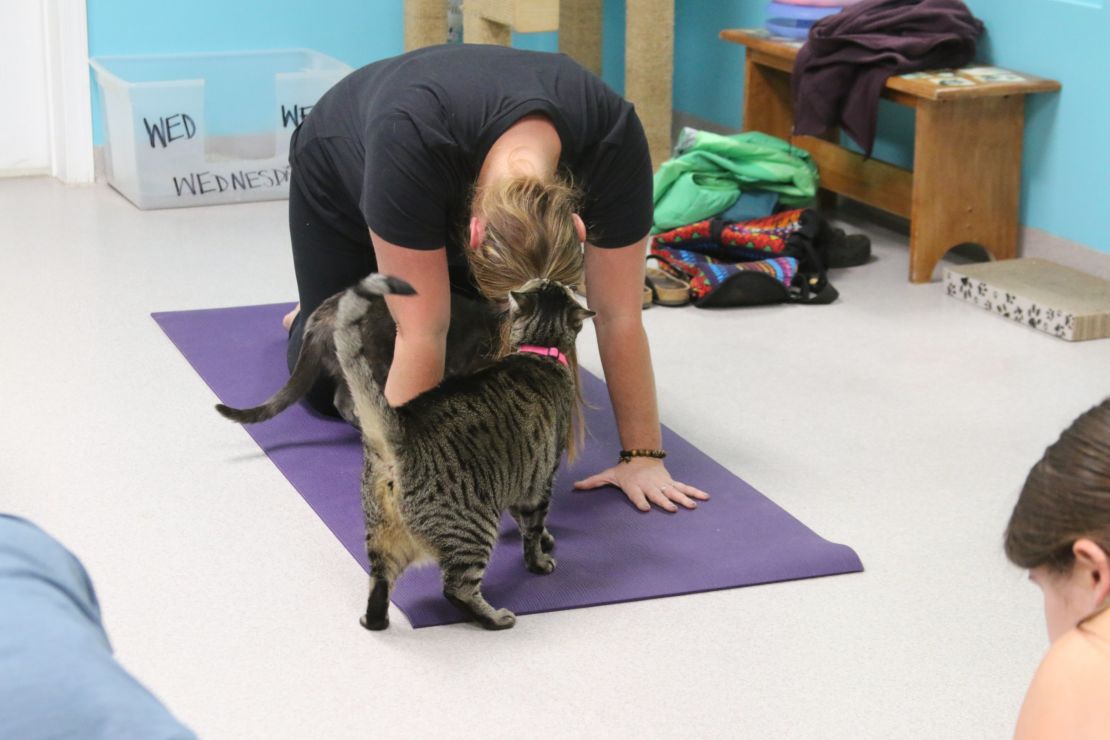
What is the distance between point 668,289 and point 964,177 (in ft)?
2.84

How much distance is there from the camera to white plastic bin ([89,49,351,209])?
4219mm

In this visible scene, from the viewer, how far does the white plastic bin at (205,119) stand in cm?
422

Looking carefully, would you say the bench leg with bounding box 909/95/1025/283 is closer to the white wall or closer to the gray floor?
the gray floor

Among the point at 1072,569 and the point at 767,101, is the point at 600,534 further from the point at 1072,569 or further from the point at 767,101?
the point at 767,101

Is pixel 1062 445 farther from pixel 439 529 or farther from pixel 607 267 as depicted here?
pixel 607 267

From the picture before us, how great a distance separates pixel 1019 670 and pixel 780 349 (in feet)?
4.51

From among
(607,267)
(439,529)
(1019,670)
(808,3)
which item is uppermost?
(808,3)

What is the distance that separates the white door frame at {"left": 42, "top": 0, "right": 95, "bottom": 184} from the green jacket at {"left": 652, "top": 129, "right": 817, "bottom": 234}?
2005mm

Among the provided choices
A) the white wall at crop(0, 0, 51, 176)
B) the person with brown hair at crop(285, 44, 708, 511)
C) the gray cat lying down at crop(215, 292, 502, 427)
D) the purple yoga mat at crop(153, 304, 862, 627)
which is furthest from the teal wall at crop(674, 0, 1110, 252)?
the white wall at crop(0, 0, 51, 176)

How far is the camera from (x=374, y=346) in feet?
8.17

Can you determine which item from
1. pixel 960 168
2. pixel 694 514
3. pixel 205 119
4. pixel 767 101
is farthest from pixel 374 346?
pixel 205 119

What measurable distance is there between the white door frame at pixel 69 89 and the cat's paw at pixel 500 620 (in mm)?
3097

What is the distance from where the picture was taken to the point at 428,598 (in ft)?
6.95

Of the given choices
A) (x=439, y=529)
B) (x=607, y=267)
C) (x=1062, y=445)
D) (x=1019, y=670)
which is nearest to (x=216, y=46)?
(x=607, y=267)
